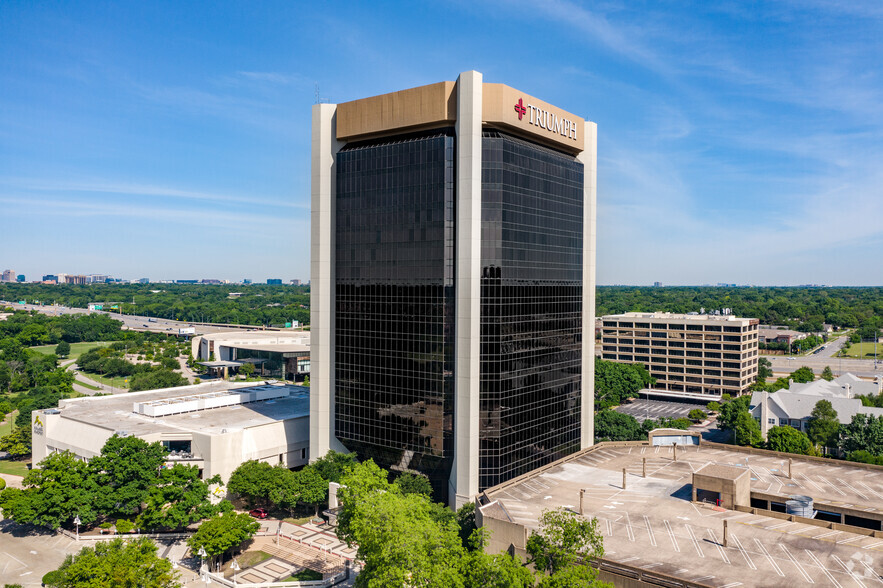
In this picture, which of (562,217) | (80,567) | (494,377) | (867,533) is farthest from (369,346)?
(867,533)

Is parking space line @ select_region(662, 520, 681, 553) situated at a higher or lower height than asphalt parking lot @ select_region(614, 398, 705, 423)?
higher

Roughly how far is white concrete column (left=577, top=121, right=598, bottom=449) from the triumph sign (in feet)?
18.5

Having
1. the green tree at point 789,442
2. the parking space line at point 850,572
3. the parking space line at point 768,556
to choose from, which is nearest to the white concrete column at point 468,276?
the parking space line at point 768,556

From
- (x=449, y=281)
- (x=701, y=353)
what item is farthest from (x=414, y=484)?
(x=701, y=353)

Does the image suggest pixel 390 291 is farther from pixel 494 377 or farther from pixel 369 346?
pixel 494 377

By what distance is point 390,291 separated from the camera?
278 feet

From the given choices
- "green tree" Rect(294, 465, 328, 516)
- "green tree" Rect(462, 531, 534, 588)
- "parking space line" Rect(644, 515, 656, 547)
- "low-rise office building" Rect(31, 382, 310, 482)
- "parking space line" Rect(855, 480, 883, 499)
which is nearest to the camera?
"green tree" Rect(462, 531, 534, 588)

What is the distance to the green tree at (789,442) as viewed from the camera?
349 ft

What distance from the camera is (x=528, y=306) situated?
84188 millimetres

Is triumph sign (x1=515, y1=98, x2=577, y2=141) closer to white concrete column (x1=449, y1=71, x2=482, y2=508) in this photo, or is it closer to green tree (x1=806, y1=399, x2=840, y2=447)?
white concrete column (x1=449, y1=71, x2=482, y2=508)

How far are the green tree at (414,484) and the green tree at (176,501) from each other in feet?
79.6

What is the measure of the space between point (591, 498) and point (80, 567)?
54317 mm

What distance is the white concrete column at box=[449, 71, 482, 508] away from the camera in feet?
254

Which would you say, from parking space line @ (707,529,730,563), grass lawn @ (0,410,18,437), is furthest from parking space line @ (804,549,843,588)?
grass lawn @ (0,410,18,437)
